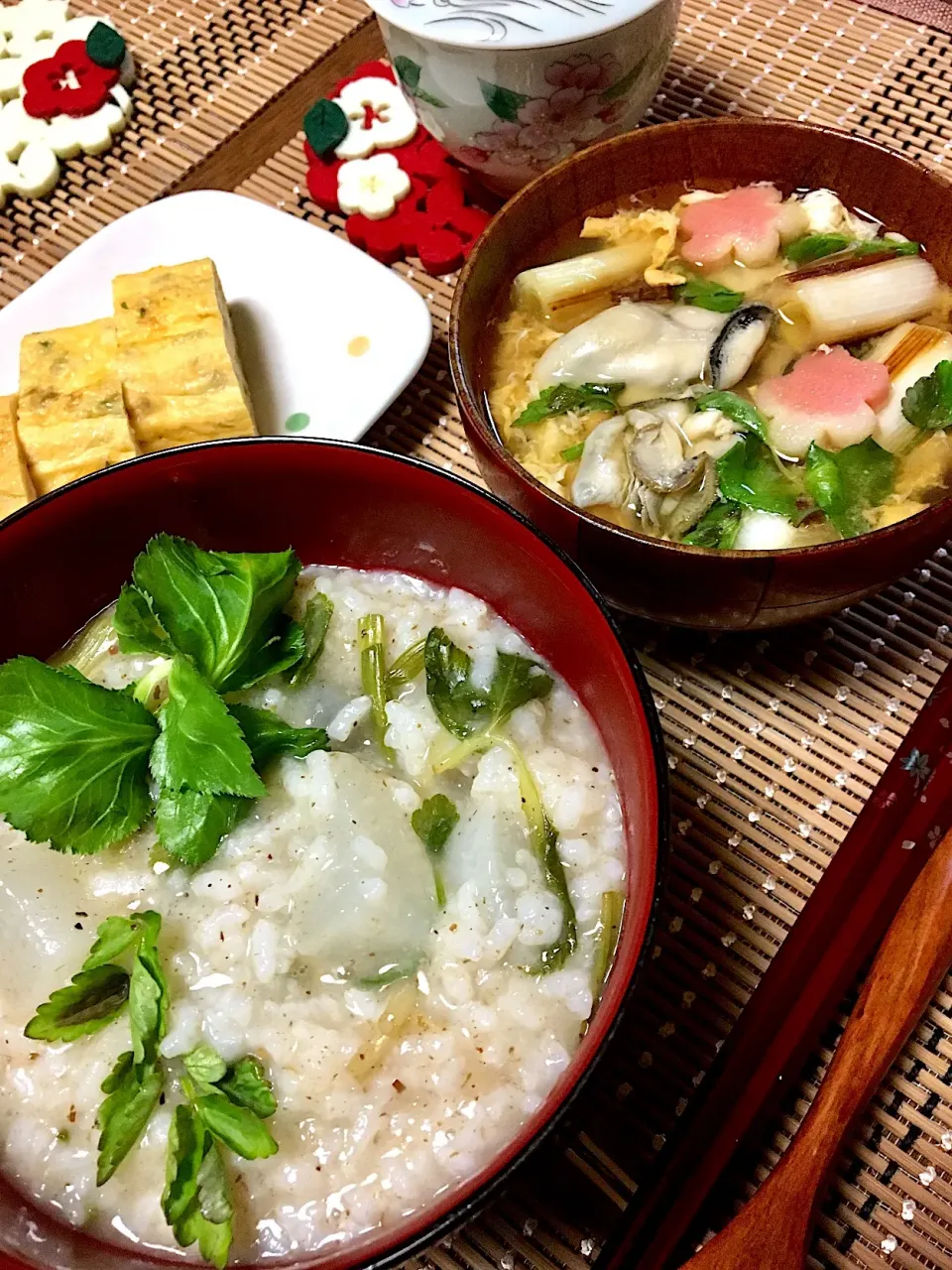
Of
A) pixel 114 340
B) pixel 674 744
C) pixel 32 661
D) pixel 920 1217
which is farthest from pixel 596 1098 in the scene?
pixel 114 340

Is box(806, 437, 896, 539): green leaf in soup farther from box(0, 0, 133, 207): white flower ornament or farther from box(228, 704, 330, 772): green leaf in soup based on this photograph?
box(0, 0, 133, 207): white flower ornament

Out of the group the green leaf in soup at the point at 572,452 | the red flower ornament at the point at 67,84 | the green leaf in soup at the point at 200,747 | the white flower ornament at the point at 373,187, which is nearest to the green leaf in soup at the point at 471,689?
the green leaf in soup at the point at 200,747

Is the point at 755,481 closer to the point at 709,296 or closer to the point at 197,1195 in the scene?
the point at 709,296

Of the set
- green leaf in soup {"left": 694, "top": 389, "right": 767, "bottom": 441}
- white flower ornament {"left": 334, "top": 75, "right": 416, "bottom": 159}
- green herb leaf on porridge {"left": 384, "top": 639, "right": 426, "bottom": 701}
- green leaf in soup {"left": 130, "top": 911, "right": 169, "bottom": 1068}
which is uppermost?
white flower ornament {"left": 334, "top": 75, "right": 416, "bottom": 159}

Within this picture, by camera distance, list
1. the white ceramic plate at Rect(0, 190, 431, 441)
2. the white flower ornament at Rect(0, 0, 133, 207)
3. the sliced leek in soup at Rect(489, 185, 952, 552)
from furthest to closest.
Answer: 1. the white flower ornament at Rect(0, 0, 133, 207)
2. the white ceramic plate at Rect(0, 190, 431, 441)
3. the sliced leek in soup at Rect(489, 185, 952, 552)

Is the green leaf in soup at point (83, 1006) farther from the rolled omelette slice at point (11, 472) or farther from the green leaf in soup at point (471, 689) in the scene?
the rolled omelette slice at point (11, 472)

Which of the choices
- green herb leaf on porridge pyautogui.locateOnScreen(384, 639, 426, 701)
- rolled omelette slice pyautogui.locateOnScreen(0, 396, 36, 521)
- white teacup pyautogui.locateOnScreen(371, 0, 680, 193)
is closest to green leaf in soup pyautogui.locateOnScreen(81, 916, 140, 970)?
green herb leaf on porridge pyautogui.locateOnScreen(384, 639, 426, 701)

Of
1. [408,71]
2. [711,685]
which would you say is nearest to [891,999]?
[711,685]
